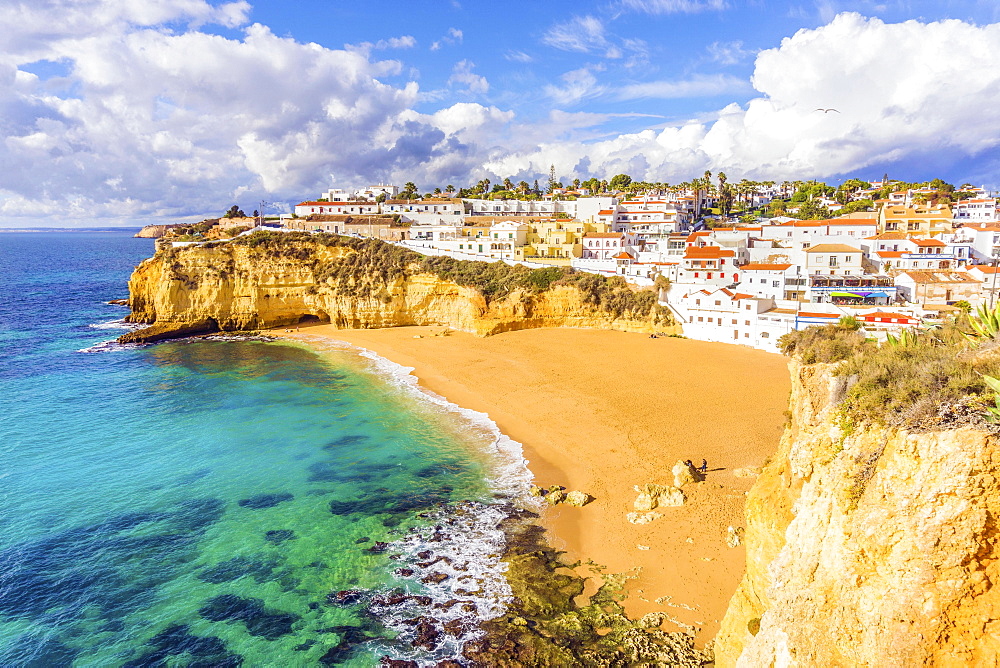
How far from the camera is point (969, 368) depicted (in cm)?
702

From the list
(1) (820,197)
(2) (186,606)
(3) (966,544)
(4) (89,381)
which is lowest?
(2) (186,606)

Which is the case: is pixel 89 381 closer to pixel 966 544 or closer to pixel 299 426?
pixel 299 426

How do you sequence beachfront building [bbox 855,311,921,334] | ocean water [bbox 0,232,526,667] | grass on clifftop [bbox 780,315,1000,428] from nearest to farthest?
1. grass on clifftop [bbox 780,315,1000,428]
2. ocean water [bbox 0,232,526,667]
3. beachfront building [bbox 855,311,921,334]

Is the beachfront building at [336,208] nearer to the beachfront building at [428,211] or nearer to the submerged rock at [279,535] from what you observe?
the beachfront building at [428,211]

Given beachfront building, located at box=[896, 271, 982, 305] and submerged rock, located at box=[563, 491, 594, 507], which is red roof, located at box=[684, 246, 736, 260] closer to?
beachfront building, located at box=[896, 271, 982, 305]

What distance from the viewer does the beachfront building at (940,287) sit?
3741cm

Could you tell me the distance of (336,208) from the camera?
83438mm

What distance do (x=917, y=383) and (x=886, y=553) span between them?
2266mm

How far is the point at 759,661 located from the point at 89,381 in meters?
41.2

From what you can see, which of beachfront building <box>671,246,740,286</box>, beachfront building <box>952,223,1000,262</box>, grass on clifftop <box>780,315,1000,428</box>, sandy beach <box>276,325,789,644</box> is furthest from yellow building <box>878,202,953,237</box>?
grass on clifftop <box>780,315,1000,428</box>

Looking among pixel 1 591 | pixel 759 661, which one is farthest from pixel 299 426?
pixel 759 661

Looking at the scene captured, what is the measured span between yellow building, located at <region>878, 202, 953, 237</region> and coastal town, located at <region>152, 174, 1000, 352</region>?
148 mm

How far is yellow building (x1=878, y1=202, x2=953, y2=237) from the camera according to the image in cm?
5569

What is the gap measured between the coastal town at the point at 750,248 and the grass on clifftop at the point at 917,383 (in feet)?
81.4
